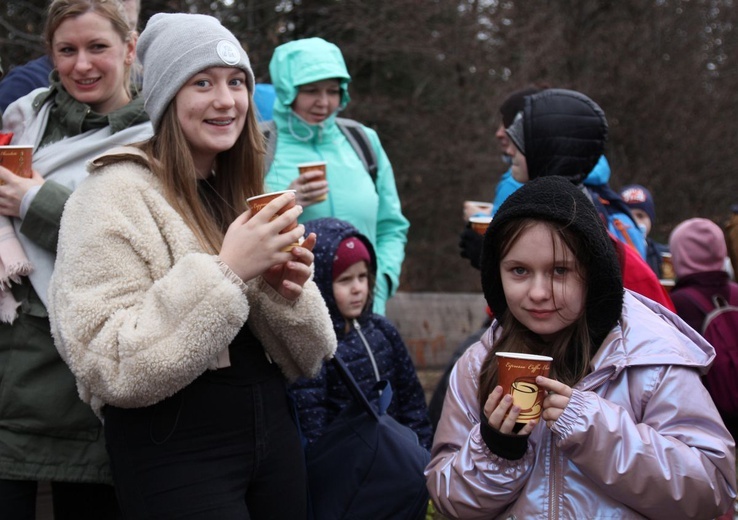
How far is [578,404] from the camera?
243 cm

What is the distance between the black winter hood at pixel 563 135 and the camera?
11.9ft

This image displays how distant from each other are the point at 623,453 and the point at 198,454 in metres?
1.19

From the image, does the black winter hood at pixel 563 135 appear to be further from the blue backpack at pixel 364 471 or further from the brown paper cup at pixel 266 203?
the brown paper cup at pixel 266 203

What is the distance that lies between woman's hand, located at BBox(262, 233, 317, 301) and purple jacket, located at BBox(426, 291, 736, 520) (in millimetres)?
662

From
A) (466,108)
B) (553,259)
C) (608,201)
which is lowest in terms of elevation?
(466,108)

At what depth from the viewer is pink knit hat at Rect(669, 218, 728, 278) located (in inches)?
205

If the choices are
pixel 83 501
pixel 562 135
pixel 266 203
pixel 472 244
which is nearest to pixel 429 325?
pixel 472 244

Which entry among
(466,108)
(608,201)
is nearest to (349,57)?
(466,108)

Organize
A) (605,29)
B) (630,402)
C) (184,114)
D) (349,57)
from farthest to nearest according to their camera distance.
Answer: (605,29) < (349,57) < (184,114) < (630,402)

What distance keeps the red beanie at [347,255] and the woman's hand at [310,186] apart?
28 centimetres

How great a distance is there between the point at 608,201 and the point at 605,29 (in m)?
8.71

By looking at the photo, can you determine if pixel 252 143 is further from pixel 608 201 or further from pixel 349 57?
pixel 349 57

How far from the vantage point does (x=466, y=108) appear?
11070 mm

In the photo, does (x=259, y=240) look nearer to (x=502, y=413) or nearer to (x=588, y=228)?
(x=502, y=413)
